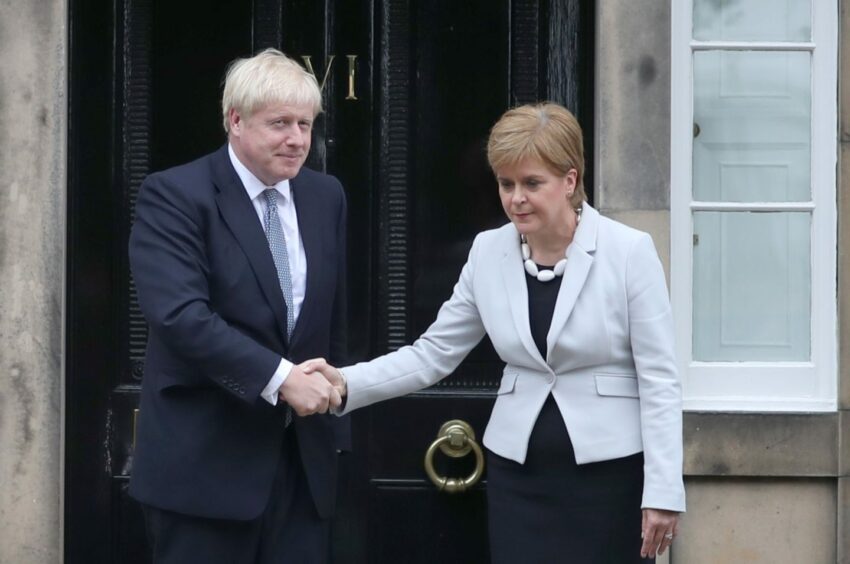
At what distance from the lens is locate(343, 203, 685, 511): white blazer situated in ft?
12.6

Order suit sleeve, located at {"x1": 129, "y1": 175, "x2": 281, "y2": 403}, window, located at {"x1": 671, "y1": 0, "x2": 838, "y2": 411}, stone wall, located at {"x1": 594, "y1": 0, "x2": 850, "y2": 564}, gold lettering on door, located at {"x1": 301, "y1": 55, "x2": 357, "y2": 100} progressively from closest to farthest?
suit sleeve, located at {"x1": 129, "y1": 175, "x2": 281, "y2": 403} < stone wall, located at {"x1": 594, "y1": 0, "x2": 850, "y2": 564} < window, located at {"x1": 671, "y1": 0, "x2": 838, "y2": 411} < gold lettering on door, located at {"x1": 301, "y1": 55, "x2": 357, "y2": 100}

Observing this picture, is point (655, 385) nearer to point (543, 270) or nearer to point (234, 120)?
point (543, 270)

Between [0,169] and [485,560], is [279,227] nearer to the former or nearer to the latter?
[0,169]

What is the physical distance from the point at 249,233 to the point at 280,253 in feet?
0.36

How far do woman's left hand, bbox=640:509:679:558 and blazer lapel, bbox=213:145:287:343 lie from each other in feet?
3.48

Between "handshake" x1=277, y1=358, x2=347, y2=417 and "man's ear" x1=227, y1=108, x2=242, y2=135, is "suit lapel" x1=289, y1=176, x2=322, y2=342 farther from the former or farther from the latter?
"man's ear" x1=227, y1=108, x2=242, y2=135

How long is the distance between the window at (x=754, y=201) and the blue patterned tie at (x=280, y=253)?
169 centimetres

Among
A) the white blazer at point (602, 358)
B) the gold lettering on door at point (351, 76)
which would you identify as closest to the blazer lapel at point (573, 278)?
the white blazer at point (602, 358)

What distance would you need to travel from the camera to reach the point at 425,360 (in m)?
4.33

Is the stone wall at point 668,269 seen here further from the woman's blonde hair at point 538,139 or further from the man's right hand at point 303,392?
the man's right hand at point 303,392

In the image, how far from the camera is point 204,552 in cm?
391

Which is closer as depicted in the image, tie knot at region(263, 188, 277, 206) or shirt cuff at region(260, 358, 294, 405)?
shirt cuff at region(260, 358, 294, 405)

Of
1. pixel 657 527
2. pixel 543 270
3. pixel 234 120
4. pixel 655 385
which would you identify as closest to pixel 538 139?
pixel 543 270

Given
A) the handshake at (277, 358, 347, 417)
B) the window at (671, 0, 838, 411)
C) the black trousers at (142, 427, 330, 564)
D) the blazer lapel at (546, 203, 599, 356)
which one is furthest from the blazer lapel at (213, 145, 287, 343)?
the window at (671, 0, 838, 411)
